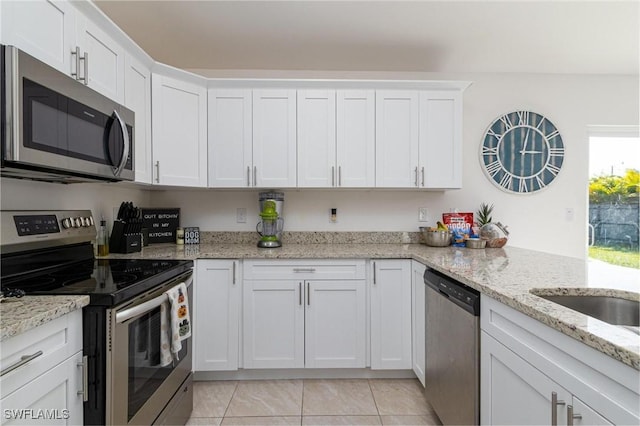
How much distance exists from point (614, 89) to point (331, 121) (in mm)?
2670

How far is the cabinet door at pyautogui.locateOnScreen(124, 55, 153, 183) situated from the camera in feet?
6.39

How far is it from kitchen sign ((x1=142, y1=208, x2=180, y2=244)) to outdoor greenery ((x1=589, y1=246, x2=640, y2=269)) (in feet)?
12.3

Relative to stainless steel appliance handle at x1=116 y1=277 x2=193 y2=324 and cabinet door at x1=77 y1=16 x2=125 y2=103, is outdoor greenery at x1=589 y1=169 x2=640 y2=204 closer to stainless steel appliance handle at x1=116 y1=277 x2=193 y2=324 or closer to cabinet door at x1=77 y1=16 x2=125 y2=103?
stainless steel appliance handle at x1=116 y1=277 x2=193 y2=324

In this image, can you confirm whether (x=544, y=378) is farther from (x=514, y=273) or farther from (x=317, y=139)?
(x=317, y=139)

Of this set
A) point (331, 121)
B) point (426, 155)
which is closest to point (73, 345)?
point (331, 121)

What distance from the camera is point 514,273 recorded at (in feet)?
4.76

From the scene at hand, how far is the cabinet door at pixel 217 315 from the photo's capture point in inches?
85.4

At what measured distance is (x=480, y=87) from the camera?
2.87 metres

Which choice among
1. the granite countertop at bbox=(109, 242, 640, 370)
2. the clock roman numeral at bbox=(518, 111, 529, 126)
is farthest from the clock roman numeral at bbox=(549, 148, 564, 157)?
the granite countertop at bbox=(109, 242, 640, 370)

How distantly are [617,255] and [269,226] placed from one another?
319cm

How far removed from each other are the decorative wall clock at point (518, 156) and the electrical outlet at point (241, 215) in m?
2.17

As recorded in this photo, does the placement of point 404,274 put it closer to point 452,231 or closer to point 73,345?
point 452,231

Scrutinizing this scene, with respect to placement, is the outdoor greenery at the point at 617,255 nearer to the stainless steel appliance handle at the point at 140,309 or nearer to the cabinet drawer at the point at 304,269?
the cabinet drawer at the point at 304,269

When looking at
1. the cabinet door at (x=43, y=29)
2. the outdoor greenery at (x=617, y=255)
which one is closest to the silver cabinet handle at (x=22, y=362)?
the cabinet door at (x=43, y=29)
